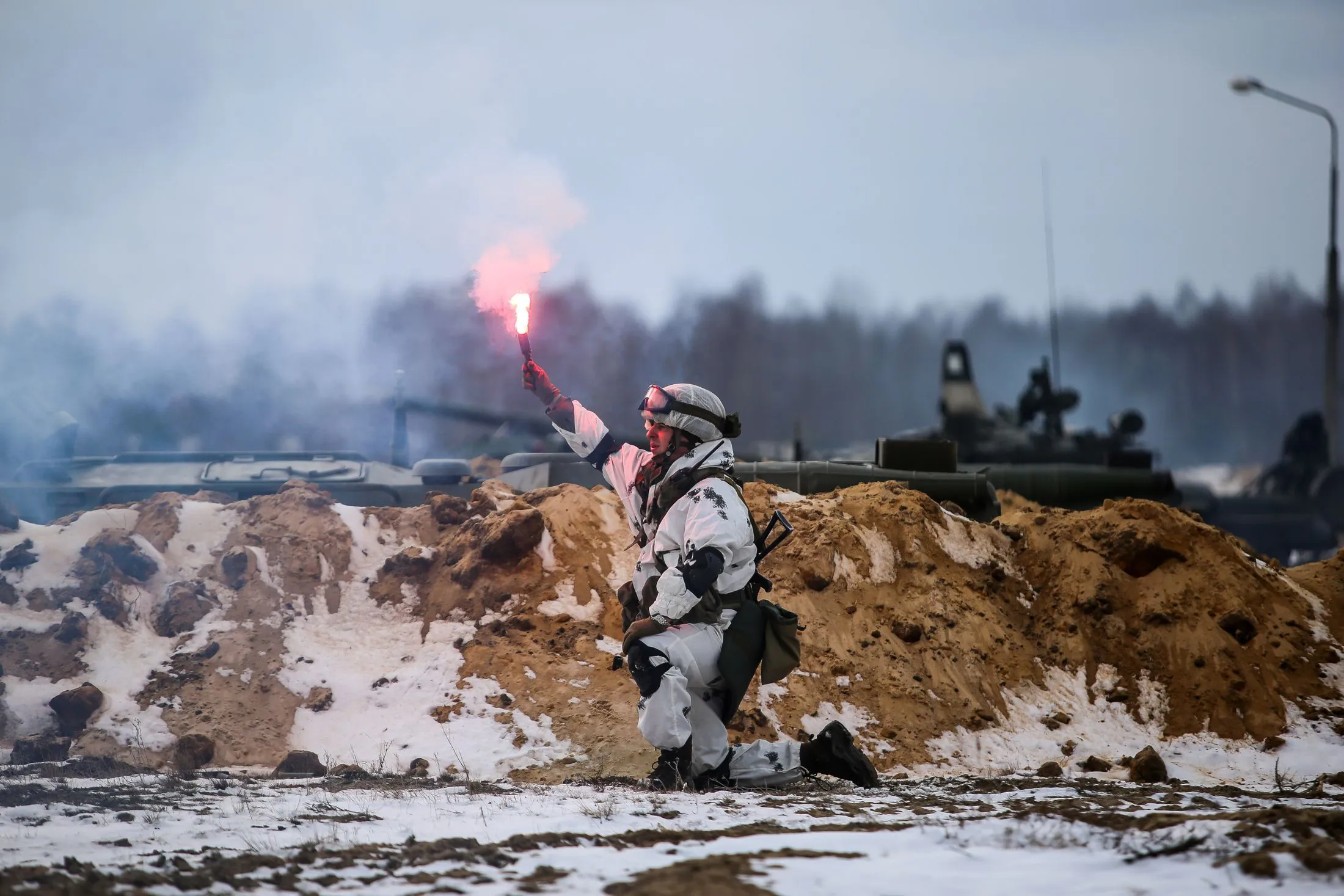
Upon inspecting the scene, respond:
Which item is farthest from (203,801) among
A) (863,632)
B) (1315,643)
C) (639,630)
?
(1315,643)

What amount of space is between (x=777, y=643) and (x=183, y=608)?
5458 millimetres

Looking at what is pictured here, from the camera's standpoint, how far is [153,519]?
11.2 metres

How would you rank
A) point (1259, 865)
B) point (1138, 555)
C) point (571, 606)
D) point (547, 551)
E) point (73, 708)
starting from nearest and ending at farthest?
point (1259, 865), point (73, 708), point (571, 606), point (1138, 555), point (547, 551)

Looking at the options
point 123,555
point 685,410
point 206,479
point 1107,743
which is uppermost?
point 685,410

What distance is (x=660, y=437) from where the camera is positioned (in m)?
7.12

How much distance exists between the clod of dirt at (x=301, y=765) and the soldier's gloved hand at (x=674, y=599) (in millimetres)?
2661

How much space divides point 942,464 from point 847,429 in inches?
986

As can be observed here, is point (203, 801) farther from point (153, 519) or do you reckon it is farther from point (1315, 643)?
point (1315, 643)

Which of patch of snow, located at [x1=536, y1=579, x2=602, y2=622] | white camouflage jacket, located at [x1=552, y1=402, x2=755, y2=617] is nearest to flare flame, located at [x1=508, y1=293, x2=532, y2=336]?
white camouflage jacket, located at [x1=552, y1=402, x2=755, y2=617]

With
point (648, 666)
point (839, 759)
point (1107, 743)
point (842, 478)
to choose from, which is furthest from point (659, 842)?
point (842, 478)

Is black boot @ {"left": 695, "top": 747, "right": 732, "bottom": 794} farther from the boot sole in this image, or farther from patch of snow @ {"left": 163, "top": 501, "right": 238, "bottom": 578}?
patch of snow @ {"left": 163, "top": 501, "right": 238, "bottom": 578}

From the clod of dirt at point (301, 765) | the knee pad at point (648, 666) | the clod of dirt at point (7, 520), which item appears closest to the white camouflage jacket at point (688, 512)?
the knee pad at point (648, 666)

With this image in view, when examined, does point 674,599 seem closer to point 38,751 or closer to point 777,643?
point 777,643

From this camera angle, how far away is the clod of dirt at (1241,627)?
10.1 meters
